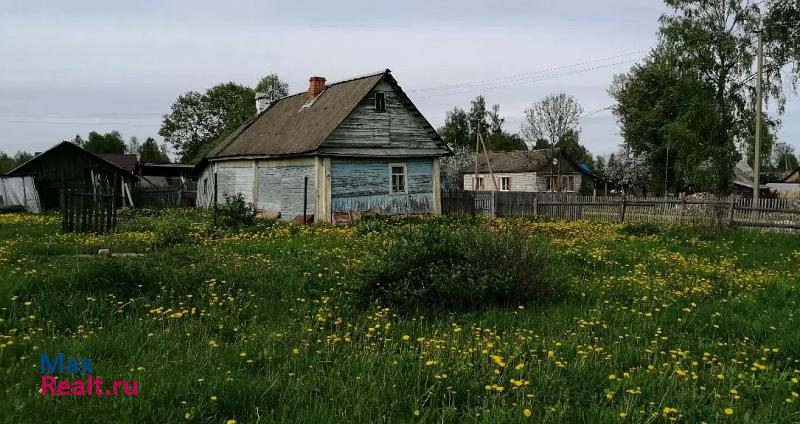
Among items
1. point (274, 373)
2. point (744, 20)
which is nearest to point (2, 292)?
point (274, 373)

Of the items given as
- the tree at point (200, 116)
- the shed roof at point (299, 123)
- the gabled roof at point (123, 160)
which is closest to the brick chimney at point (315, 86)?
the shed roof at point (299, 123)

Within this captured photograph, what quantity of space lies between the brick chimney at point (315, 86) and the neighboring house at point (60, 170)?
10.6m

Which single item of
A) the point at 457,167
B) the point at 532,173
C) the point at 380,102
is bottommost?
the point at 532,173

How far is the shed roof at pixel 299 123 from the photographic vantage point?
67.4 feet

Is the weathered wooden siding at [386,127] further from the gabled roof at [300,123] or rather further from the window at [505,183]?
the window at [505,183]

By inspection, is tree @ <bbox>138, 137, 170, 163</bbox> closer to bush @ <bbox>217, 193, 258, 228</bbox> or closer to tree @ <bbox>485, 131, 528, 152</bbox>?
tree @ <bbox>485, 131, 528, 152</bbox>

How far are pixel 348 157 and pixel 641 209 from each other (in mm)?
11854

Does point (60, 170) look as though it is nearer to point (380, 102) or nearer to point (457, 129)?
point (380, 102)

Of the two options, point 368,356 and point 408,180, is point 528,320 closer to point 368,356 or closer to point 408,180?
point 368,356

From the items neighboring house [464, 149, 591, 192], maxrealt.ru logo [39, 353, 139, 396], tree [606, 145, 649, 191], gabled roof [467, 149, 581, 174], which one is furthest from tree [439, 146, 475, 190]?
maxrealt.ru logo [39, 353, 139, 396]

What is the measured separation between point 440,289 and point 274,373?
2.77 metres

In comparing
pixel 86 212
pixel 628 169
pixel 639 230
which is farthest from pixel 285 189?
pixel 628 169

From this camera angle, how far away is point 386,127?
70.8ft

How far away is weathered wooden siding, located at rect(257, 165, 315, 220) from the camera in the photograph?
20141 mm
